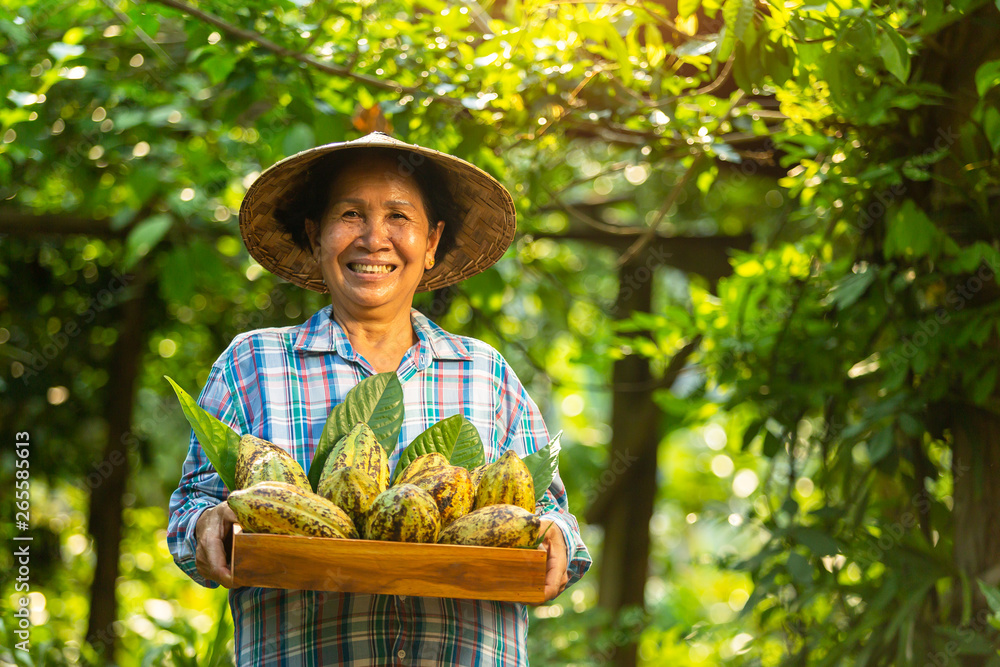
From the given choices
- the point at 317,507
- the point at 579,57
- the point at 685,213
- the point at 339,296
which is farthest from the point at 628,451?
the point at 317,507

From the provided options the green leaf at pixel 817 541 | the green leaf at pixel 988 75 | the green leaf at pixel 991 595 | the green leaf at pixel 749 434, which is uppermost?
the green leaf at pixel 988 75

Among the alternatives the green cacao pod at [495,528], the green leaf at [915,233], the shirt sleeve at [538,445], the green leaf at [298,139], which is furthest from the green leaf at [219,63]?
the green leaf at [915,233]

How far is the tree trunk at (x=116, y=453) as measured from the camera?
342 cm

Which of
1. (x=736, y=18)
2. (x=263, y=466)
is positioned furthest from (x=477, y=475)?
(x=736, y=18)

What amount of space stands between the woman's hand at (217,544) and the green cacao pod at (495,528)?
0.29m

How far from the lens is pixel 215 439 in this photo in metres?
1.16

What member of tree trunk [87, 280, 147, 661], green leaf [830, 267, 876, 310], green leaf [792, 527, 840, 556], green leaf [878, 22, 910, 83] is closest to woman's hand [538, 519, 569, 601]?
green leaf [878, 22, 910, 83]

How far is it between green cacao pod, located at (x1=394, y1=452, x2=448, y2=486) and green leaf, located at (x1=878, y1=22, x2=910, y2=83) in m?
1.06

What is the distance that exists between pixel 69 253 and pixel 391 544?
3.08m

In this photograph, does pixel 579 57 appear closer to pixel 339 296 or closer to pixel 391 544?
pixel 339 296

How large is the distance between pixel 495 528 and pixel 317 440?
40cm

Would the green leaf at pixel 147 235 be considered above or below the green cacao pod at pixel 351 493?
above

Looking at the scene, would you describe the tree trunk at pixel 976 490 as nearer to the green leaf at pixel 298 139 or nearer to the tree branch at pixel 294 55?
the tree branch at pixel 294 55

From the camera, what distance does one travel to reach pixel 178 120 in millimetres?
2674
